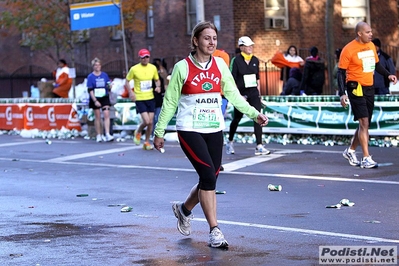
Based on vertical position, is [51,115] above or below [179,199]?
above

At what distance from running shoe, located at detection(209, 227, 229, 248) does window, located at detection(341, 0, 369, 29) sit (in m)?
24.3

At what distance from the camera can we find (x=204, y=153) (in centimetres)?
794

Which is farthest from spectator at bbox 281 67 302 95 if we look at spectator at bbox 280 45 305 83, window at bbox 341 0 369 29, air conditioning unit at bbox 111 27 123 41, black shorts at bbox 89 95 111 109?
air conditioning unit at bbox 111 27 123 41

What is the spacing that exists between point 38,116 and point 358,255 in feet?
59.2

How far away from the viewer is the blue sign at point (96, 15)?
24.4 metres

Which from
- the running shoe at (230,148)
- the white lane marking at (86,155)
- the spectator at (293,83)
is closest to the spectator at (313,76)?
the spectator at (293,83)

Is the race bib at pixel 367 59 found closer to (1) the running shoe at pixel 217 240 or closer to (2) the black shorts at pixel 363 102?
(2) the black shorts at pixel 363 102

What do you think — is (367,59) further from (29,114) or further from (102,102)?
(29,114)

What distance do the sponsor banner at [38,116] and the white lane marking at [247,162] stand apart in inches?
332

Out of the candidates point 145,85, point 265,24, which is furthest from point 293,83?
point 265,24

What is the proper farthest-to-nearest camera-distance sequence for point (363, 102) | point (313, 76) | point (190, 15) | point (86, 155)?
point (190, 15)
point (313, 76)
point (86, 155)
point (363, 102)

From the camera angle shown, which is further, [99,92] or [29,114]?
[29,114]

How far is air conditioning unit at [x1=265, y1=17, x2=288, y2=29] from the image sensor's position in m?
30.1

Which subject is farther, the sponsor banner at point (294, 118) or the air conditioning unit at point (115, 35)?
the air conditioning unit at point (115, 35)
